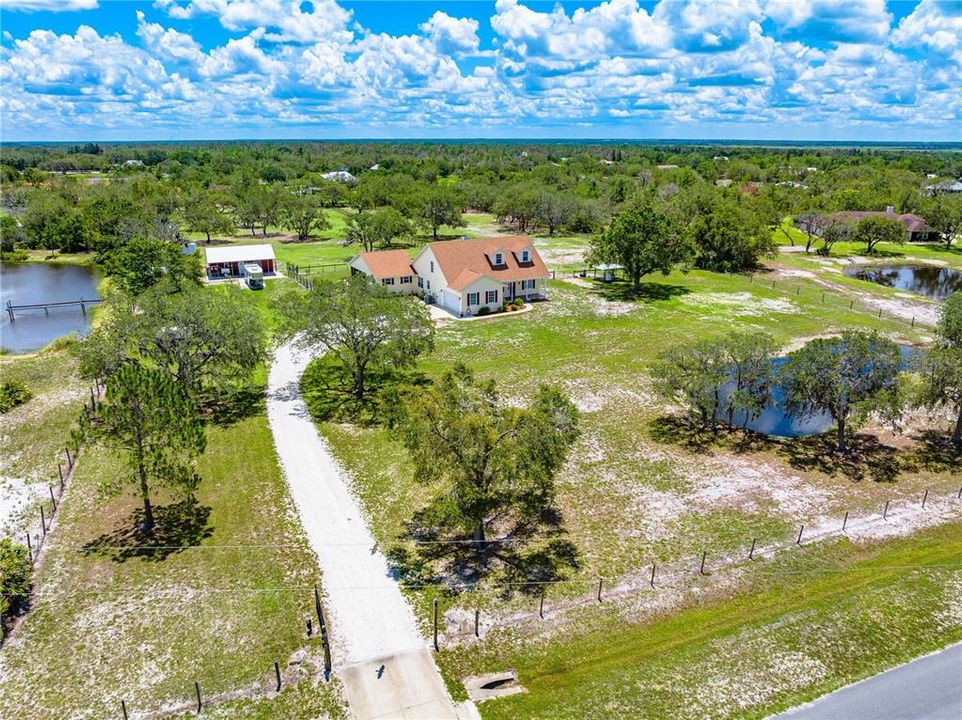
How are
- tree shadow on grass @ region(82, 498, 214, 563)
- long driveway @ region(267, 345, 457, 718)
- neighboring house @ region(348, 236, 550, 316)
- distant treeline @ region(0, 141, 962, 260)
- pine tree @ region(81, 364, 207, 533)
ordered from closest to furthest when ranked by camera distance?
long driveway @ region(267, 345, 457, 718), pine tree @ region(81, 364, 207, 533), tree shadow on grass @ region(82, 498, 214, 563), neighboring house @ region(348, 236, 550, 316), distant treeline @ region(0, 141, 962, 260)

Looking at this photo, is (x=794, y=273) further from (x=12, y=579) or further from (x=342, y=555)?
(x=12, y=579)

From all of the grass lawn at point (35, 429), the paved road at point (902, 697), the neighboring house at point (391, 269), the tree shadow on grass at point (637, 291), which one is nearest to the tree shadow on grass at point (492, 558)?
the paved road at point (902, 697)

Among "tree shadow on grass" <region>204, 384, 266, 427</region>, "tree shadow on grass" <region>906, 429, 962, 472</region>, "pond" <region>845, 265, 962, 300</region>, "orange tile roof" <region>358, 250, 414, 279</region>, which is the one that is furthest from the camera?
"pond" <region>845, 265, 962, 300</region>

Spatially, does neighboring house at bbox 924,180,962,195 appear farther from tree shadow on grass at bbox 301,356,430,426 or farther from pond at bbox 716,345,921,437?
tree shadow on grass at bbox 301,356,430,426

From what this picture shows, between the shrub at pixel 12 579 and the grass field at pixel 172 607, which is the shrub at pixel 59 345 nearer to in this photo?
the grass field at pixel 172 607

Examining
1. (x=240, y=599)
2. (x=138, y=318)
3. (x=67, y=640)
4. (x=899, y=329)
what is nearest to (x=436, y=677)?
(x=240, y=599)

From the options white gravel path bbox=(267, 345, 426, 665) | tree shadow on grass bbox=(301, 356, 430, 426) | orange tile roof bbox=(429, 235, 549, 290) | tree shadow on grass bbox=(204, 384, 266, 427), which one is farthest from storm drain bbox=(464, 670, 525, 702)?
orange tile roof bbox=(429, 235, 549, 290)
